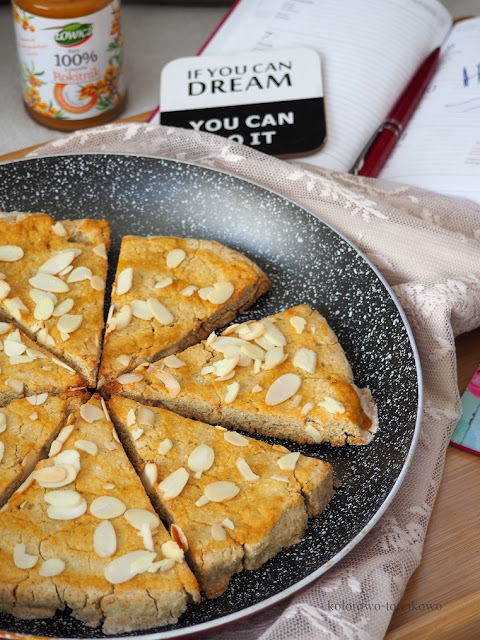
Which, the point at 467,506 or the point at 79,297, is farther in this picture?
the point at 79,297

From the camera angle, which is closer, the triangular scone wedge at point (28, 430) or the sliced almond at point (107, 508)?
the sliced almond at point (107, 508)

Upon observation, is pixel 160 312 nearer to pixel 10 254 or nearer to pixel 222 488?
pixel 10 254

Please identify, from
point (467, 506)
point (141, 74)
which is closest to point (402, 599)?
point (467, 506)

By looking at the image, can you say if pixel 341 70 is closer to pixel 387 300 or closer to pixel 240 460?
pixel 387 300

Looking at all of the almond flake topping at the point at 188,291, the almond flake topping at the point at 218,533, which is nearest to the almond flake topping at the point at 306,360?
the almond flake topping at the point at 188,291

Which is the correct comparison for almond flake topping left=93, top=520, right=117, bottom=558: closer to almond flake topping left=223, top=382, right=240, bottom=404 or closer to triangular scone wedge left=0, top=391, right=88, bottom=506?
triangular scone wedge left=0, top=391, right=88, bottom=506

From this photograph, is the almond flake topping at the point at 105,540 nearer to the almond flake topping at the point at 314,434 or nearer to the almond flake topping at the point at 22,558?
the almond flake topping at the point at 22,558
